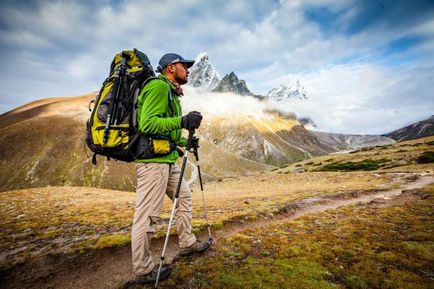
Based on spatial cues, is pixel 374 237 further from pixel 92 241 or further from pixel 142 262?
pixel 92 241

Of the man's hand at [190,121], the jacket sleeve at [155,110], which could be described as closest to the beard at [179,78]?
the jacket sleeve at [155,110]

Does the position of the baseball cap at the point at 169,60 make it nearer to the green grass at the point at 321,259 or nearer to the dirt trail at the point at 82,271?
the green grass at the point at 321,259

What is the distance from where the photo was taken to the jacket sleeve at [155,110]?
245 inches

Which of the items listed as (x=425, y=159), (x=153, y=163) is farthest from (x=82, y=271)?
(x=425, y=159)

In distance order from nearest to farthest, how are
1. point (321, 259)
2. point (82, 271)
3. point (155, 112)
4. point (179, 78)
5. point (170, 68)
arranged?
point (155, 112) → point (170, 68) → point (179, 78) → point (82, 271) → point (321, 259)

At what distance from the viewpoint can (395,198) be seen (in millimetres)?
22547

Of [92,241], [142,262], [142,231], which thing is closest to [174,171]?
[142,231]

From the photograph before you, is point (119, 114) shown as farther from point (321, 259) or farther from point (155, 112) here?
point (321, 259)

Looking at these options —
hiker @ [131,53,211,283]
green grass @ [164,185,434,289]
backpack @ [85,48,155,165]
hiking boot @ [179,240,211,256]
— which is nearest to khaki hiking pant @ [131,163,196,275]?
hiker @ [131,53,211,283]

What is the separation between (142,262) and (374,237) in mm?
10287

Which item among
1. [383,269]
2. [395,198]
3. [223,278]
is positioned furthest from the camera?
[395,198]

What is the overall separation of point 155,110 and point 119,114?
1.10 meters

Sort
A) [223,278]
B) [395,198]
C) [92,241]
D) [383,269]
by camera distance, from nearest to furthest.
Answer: [223,278] < [383,269] < [92,241] < [395,198]

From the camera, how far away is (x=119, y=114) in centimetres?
661
